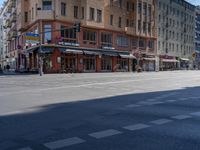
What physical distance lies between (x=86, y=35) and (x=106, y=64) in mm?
7423

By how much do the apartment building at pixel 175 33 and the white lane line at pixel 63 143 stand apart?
2725 inches

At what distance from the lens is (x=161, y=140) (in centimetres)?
617

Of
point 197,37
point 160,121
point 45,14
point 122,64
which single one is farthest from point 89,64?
point 197,37

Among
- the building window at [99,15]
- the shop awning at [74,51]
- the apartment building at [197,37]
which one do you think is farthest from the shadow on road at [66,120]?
the apartment building at [197,37]

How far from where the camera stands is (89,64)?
175 feet

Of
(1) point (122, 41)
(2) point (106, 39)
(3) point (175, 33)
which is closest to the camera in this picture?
(2) point (106, 39)

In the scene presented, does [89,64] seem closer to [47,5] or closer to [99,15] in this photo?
[99,15]

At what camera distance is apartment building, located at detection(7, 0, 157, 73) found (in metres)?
47.7

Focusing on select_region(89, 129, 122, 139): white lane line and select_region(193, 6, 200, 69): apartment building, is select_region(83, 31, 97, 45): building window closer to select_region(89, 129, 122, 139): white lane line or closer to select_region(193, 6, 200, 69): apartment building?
select_region(89, 129, 122, 139): white lane line

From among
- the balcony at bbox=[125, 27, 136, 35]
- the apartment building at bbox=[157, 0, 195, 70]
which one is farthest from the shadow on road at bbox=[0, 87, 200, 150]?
the apartment building at bbox=[157, 0, 195, 70]

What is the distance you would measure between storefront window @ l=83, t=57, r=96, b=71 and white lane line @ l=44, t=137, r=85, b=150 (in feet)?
152

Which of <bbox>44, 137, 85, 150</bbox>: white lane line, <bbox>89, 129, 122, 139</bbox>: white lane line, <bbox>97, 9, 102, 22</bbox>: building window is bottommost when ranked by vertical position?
<bbox>44, 137, 85, 150</bbox>: white lane line

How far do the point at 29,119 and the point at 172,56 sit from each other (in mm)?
76318

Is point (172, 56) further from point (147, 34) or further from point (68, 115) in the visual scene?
point (68, 115)
